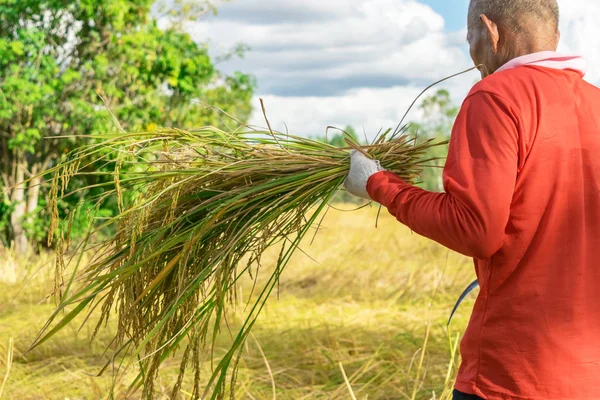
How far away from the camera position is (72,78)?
8.88 metres

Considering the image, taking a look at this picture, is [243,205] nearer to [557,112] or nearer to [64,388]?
[557,112]

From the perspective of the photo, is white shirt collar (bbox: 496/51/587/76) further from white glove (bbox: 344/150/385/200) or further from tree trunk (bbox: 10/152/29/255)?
tree trunk (bbox: 10/152/29/255)

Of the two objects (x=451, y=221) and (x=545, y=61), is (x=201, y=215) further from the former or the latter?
(x=545, y=61)

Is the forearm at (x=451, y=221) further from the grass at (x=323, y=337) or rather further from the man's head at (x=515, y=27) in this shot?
the grass at (x=323, y=337)

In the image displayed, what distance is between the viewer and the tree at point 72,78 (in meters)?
8.45

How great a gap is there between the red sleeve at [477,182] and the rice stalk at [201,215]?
0.57 meters

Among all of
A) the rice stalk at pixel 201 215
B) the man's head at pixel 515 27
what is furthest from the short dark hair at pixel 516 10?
the rice stalk at pixel 201 215

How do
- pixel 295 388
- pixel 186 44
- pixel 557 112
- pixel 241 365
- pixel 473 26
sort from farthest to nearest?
1. pixel 186 44
2. pixel 241 365
3. pixel 295 388
4. pixel 473 26
5. pixel 557 112

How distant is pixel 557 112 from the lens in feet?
5.41

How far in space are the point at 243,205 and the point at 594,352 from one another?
40.1 inches

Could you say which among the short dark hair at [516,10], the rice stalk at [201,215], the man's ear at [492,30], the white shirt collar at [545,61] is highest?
the short dark hair at [516,10]

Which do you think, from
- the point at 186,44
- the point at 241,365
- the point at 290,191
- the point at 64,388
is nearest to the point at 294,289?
the point at 241,365

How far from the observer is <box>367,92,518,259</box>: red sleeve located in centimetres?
156

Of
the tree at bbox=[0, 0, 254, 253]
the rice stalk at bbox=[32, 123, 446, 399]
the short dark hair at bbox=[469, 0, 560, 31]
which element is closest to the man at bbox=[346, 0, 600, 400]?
the short dark hair at bbox=[469, 0, 560, 31]
